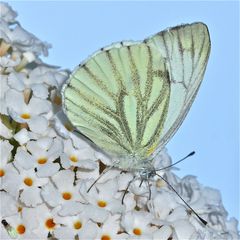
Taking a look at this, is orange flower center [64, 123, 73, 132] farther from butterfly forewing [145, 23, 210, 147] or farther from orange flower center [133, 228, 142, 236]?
orange flower center [133, 228, 142, 236]

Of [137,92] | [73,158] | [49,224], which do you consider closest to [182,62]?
[137,92]

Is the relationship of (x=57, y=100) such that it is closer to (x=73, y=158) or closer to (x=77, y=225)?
Result: (x=73, y=158)

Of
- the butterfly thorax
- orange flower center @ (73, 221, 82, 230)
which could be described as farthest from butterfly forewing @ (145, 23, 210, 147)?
orange flower center @ (73, 221, 82, 230)

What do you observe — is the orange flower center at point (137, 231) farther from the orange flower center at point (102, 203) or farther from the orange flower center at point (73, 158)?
the orange flower center at point (73, 158)

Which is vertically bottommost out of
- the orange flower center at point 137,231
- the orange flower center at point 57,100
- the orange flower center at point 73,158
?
the orange flower center at point 137,231

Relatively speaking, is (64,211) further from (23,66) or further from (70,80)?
(23,66)

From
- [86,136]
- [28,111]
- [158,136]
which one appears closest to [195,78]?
[158,136]

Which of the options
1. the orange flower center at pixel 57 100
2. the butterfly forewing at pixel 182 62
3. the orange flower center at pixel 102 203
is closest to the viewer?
the orange flower center at pixel 102 203

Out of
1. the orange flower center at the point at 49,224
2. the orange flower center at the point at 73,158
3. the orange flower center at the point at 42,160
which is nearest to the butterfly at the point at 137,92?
the orange flower center at the point at 73,158
